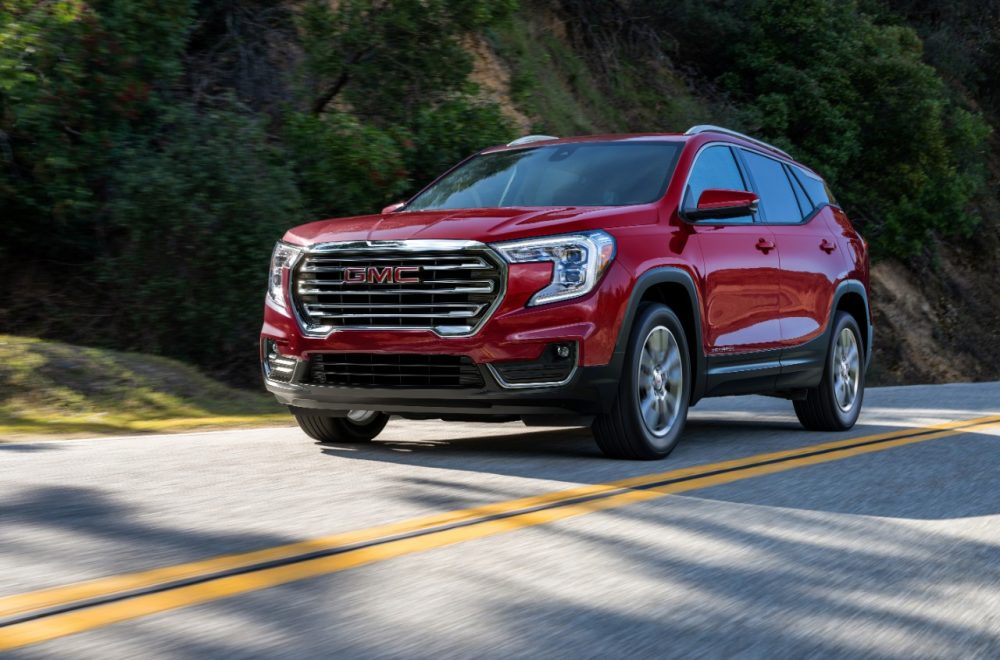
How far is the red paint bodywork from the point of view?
22.3 ft

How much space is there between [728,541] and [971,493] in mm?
2145

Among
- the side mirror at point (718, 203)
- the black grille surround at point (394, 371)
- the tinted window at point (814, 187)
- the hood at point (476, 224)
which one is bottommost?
the black grille surround at point (394, 371)

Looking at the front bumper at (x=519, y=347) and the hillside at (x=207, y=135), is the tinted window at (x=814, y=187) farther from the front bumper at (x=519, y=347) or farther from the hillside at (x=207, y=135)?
the hillside at (x=207, y=135)

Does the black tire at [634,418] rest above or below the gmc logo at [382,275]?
below

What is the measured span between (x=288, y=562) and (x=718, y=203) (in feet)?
13.6

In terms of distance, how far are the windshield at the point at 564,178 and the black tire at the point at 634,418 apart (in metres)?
0.77

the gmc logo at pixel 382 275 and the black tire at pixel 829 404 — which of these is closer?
the gmc logo at pixel 382 275

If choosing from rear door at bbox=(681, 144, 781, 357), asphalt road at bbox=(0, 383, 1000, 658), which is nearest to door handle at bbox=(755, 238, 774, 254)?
rear door at bbox=(681, 144, 781, 357)

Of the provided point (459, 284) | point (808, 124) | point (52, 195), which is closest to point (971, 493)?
point (459, 284)

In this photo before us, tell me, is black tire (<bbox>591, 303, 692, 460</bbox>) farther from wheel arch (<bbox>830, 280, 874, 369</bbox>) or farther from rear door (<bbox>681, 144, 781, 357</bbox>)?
wheel arch (<bbox>830, 280, 874, 369</bbox>)

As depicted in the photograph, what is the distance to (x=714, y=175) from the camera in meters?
8.48

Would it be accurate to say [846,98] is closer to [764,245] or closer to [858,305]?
[858,305]

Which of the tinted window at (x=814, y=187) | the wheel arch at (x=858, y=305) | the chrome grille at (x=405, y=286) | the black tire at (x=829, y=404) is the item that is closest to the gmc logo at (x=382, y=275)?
the chrome grille at (x=405, y=286)

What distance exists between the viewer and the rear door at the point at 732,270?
8008 millimetres
